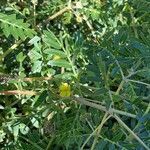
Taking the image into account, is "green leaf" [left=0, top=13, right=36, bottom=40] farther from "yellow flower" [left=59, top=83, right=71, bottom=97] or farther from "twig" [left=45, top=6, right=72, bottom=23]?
"twig" [left=45, top=6, right=72, bottom=23]

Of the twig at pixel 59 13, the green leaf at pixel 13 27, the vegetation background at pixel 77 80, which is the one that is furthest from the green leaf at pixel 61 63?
the twig at pixel 59 13

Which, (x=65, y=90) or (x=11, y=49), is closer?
(x=65, y=90)

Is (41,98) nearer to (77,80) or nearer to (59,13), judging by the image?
(77,80)

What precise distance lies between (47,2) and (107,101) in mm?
872

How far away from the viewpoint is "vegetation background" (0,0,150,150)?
1.39m

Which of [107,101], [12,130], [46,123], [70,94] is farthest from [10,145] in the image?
[107,101]

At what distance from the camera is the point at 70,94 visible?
1.45 meters

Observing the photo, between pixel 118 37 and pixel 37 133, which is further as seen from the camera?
pixel 37 133

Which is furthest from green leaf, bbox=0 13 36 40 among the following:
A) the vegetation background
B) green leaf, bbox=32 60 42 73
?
green leaf, bbox=32 60 42 73

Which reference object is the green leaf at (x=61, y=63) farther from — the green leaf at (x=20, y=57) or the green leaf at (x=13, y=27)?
the green leaf at (x=20, y=57)

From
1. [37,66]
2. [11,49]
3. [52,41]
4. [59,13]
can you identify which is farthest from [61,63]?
[59,13]

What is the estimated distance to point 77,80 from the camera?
1.44m

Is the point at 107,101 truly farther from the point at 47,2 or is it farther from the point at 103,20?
the point at 47,2

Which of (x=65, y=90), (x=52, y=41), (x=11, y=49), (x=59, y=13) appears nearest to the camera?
(x=65, y=90)
